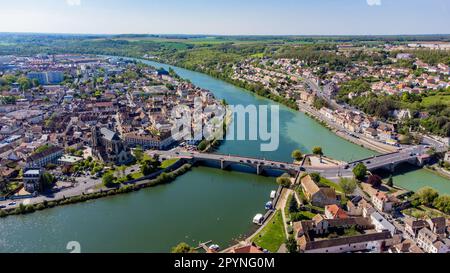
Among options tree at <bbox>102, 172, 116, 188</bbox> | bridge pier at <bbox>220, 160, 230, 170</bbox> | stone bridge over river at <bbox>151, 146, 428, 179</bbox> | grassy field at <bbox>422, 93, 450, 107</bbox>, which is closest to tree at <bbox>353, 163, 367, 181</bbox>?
stone bridge over river at <bbox>151, 146, 428, 179</bbox>

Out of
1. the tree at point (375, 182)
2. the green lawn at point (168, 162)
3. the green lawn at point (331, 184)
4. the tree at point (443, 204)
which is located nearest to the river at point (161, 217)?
the green lawn at point (168, 162)

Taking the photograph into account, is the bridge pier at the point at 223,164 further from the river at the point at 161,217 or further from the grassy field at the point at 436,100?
the grassy field at the point at 436,100

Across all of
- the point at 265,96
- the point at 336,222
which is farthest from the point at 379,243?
the point at 265,96

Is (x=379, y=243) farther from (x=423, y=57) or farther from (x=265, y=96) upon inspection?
(x=423, y=57)

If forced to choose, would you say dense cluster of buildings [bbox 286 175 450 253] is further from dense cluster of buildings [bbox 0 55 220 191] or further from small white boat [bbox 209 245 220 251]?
dense cluster of buildings [bbox 0 55 220 191]

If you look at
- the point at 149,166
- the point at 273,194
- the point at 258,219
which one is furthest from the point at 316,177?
the point at 149,166

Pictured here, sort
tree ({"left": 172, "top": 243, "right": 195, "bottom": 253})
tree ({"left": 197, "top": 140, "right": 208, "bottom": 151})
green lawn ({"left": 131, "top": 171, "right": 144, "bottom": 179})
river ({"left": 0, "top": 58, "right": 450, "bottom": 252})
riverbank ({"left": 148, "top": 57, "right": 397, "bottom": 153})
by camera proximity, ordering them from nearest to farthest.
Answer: tree ({"left": 172, "top": 243, "right": 195, "bottom": 253}), river ({"left": 0, "top": 58, "right": 450, "bottom": 252}), green lawn ({"left": 131, "top": 171, "right": 144, "bottom": 179}), tree ({"left": 197, "top": 140, "right": 208, "bottom": 151}), riverbank ({"left": 148, "top": 57, "right": 397, "bottom": 153})
